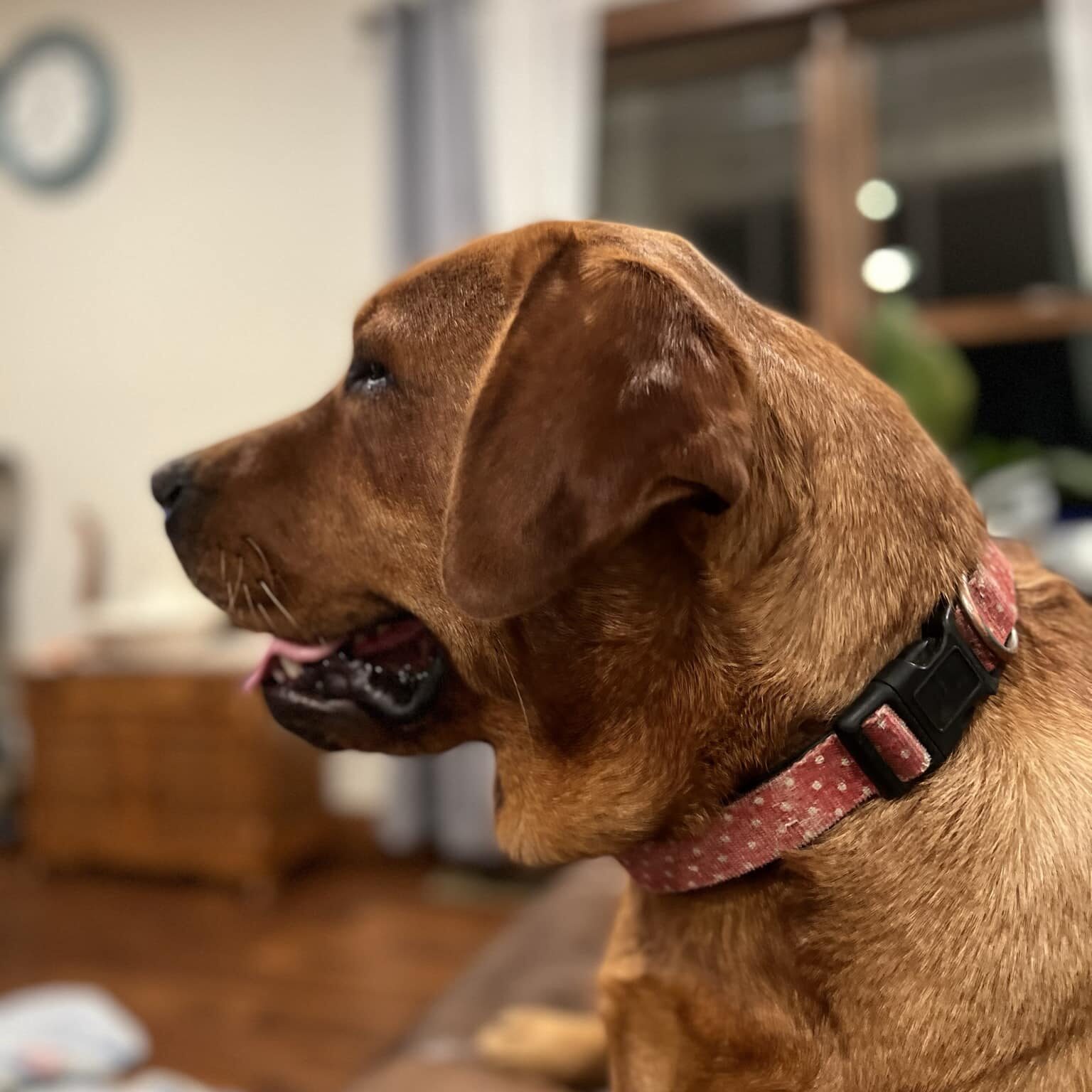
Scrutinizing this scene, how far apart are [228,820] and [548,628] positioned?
90.8 inches

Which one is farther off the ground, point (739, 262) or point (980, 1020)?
point (739, 262)

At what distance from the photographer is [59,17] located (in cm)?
339

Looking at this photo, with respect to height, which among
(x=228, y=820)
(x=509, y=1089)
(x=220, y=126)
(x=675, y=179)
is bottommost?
(x=228, y=820)

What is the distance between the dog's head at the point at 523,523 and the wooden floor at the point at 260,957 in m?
1.20

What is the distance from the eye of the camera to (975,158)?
103 inches

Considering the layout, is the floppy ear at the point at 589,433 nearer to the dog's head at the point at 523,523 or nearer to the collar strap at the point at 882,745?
the dog's head at the point at 523,523

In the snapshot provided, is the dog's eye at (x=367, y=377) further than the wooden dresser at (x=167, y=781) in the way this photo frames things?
No

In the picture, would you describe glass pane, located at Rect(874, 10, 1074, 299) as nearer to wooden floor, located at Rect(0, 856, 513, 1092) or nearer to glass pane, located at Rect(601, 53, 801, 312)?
glass pane, located at Rect(601, 53, 801, 312)

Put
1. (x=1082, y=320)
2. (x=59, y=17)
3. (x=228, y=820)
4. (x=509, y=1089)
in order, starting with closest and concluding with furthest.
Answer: (x=509, y=1089) < (x=1082, y=320) < (x=228, y=820) < (x=59, y=17)

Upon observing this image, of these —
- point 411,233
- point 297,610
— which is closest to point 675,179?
point 411,233

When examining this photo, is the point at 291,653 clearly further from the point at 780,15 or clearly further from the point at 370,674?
the point at 780,15

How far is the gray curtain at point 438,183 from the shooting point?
2646 mm

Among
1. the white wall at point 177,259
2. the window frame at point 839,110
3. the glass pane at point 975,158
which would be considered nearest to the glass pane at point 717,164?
the window frame at point 839,110

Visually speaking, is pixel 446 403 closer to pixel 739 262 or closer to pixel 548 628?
pixel 548 628
